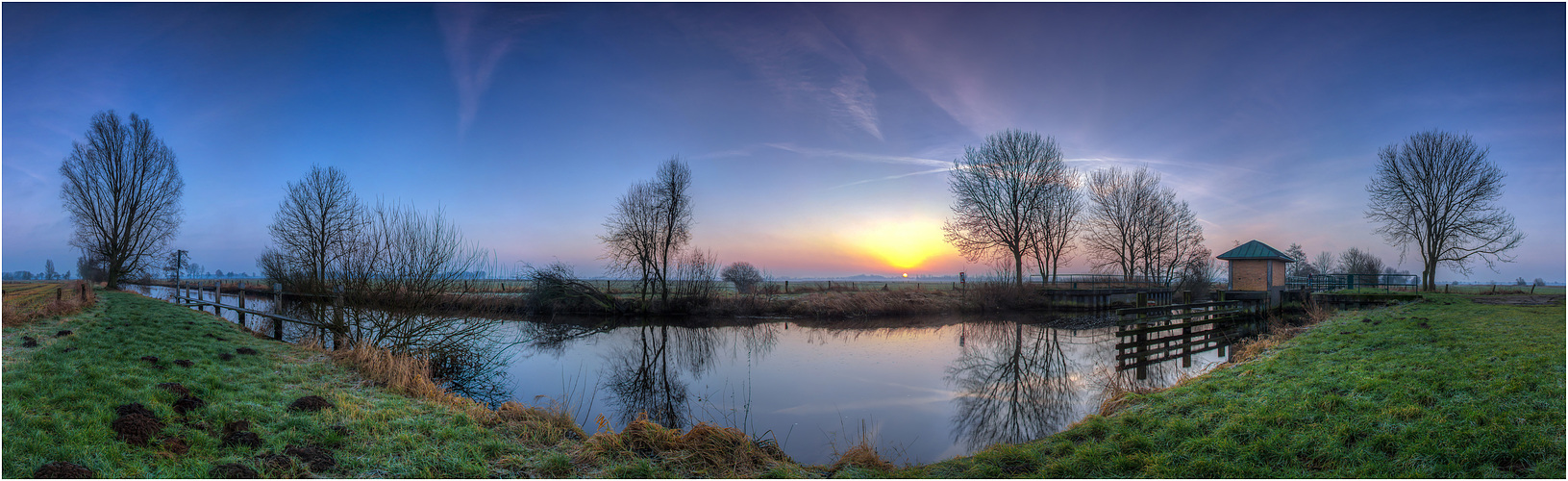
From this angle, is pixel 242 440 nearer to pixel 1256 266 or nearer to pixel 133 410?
pixel 133 410

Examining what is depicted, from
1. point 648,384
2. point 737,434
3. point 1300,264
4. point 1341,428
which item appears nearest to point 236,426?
point 737,434

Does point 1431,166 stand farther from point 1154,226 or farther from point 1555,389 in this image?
point 1555,389

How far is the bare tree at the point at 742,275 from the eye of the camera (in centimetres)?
3269

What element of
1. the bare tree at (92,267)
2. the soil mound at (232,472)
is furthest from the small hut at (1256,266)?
the bare tree at (92,267)

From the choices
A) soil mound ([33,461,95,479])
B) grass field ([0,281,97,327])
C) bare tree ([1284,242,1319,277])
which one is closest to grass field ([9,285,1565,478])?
soil mound ([33,461,95,479])

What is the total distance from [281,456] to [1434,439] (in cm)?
924

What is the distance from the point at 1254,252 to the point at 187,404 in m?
34.1

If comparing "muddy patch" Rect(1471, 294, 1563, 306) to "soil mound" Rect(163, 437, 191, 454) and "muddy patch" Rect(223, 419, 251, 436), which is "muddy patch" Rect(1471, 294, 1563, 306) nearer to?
"muddy patch" Rect(223, 419, 251, 436)

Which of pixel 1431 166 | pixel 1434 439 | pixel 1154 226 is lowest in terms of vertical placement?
pixel 1434 439

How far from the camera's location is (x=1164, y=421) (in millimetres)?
5805

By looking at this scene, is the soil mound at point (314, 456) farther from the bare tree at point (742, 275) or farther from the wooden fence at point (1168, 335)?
the bare tree at point (742, 275)

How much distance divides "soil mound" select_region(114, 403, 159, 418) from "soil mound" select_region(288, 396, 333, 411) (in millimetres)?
1016

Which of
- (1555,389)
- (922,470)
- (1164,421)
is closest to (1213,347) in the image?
(1555,389)

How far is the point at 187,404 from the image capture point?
17.5 ft
